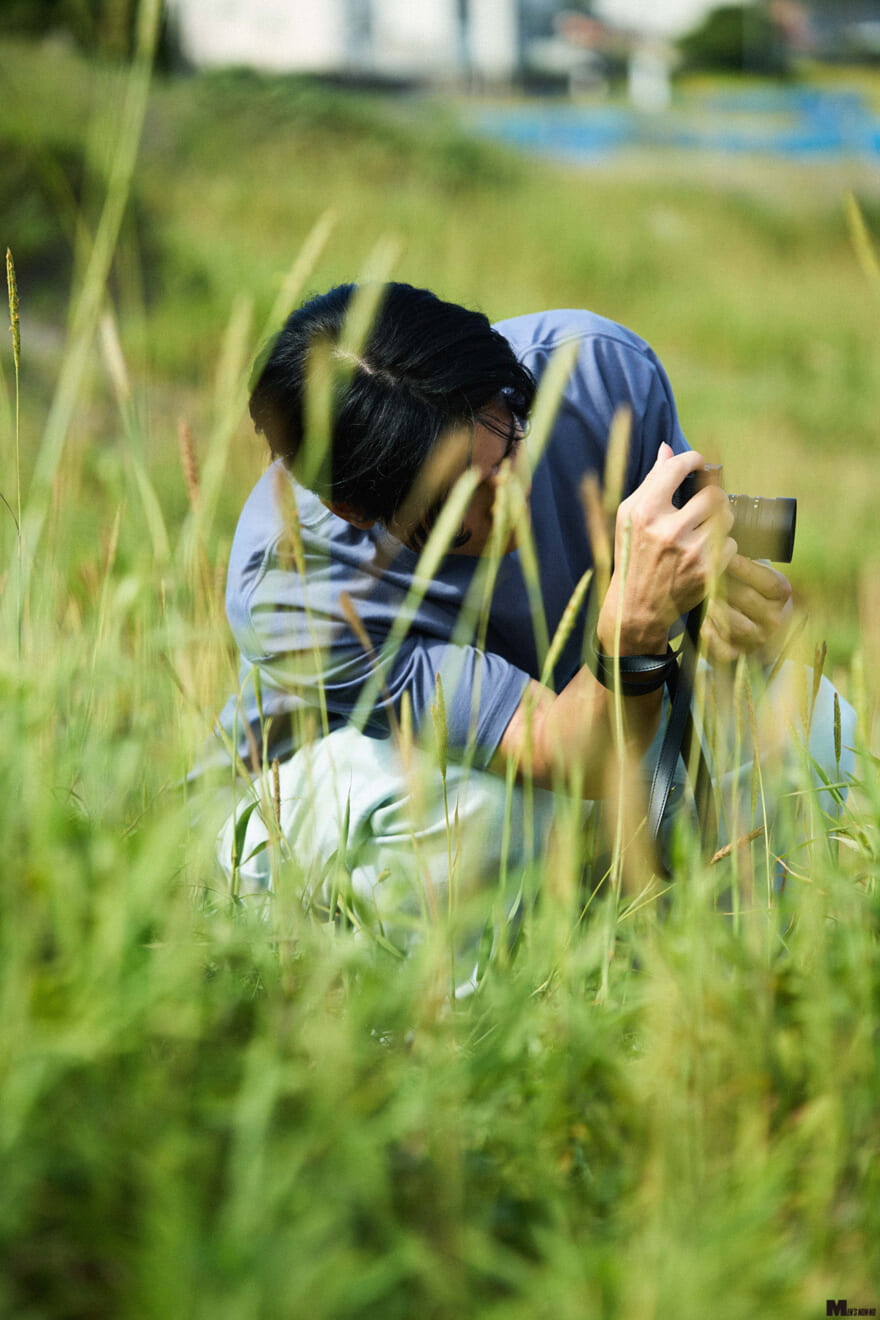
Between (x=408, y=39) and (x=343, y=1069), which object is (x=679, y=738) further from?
(x=408, y=39)

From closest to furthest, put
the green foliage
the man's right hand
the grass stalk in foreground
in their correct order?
the grass stalk in foreground → the man's right hand → the green foliage

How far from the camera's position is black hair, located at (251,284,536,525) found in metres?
1.25

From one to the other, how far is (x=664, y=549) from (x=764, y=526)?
23 cm

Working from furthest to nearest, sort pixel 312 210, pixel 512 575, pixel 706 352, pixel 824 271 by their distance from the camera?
pixel 824 271, pixel 312 210, pixel 706 352, pixel 512 575

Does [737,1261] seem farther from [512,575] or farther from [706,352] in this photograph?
[706,352]

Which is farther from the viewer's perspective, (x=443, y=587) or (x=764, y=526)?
(x=443, y=587)

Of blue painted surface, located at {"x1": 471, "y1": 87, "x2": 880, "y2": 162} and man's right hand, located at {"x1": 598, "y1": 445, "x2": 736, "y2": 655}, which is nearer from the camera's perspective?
man's right hand, located at {"x1": 598, "y1": 445, "x2": 736, "y2": 655}

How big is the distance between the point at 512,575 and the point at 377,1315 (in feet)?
3.70

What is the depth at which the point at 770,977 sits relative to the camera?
2.68 ft

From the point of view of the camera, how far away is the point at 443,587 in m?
1.53

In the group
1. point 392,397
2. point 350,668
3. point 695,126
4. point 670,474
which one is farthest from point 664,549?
point 695,126

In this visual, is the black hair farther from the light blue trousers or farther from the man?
the light blue trousers

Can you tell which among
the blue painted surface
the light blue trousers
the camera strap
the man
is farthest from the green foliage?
the camera strap

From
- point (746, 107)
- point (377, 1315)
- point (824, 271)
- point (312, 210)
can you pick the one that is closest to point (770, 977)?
point (377, 1315)
